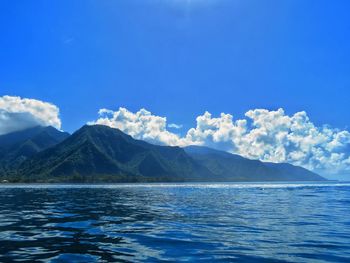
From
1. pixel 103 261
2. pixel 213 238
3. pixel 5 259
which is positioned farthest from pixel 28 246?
pixel 213 238

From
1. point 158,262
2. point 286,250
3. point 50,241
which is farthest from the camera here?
point 50,241

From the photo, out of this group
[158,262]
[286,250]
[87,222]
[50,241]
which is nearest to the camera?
[158,262]

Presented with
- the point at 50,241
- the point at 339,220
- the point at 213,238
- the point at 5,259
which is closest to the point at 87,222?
the point at 50,241

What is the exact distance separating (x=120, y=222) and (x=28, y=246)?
16714 mm

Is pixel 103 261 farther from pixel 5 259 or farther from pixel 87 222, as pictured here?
pixel 87 222

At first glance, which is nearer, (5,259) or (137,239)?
(5,259)

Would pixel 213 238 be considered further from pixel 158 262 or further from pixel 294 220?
pixel 294 220

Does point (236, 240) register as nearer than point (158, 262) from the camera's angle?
No

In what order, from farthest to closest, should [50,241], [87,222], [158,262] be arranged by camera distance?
[87,222], [50,241], [158,262]

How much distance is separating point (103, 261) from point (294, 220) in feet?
92.8

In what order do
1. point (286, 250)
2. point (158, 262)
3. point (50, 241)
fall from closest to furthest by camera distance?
1. point (158, 262)
2. point (286, 250)
3. point (50, 241)

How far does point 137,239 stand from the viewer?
30.7 m

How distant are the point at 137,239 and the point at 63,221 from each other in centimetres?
1584

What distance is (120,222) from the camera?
141ft
